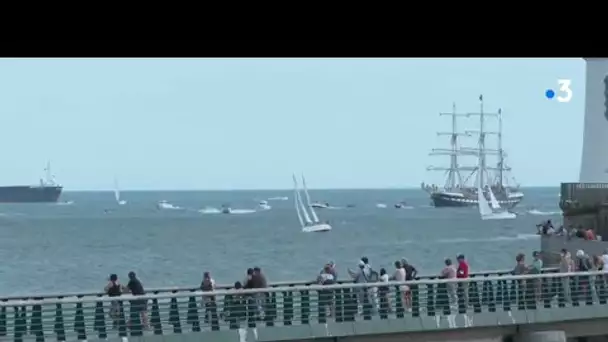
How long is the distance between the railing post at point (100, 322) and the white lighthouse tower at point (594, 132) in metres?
22.4

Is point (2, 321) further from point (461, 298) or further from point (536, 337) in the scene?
point (536, 337)

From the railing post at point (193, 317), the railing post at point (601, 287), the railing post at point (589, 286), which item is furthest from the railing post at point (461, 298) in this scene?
the railing post at point (193, 317)

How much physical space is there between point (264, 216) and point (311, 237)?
103 feet

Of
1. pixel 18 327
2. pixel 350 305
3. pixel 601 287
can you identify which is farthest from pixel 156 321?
pixel 601 287

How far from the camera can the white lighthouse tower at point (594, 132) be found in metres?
35.2

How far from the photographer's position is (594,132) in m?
35.4

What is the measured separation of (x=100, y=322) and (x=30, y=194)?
11477 centimetres

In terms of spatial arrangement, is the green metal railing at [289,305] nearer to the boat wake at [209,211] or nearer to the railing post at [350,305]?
the railing post at [350,305]

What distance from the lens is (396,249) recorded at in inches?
2876

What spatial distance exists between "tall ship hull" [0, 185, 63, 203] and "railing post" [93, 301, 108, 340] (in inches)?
4338
